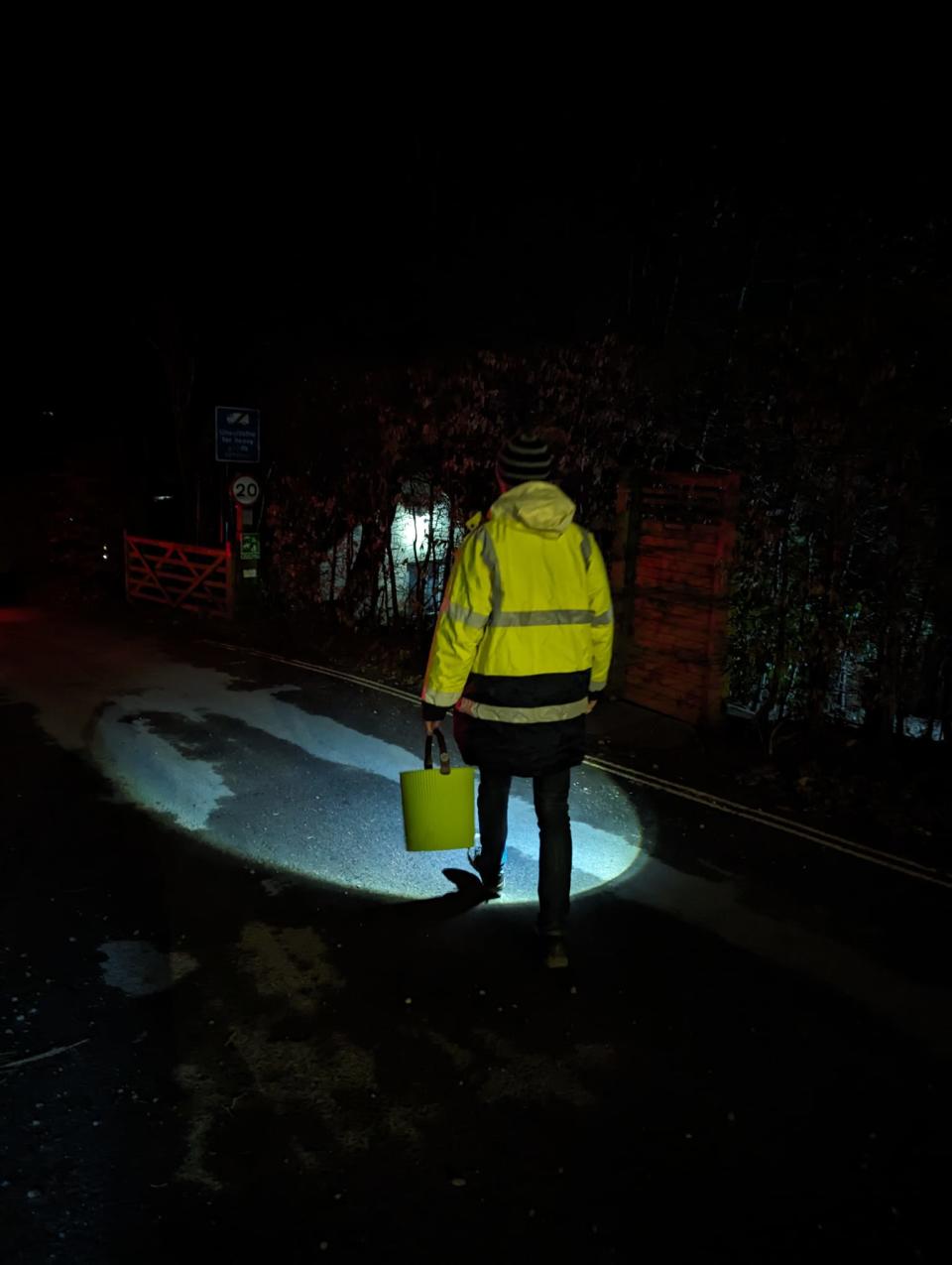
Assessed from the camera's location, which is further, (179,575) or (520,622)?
(179,575)

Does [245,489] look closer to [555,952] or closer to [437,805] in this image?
[437,805]

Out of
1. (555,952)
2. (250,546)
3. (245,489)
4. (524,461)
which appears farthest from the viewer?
(250,546)

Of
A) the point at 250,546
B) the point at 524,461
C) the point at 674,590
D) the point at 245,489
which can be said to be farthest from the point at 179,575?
the point at 524,461

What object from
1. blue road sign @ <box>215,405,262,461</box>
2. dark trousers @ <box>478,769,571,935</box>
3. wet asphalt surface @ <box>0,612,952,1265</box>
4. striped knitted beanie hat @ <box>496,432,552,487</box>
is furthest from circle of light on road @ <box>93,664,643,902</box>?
blue road sign @ <box>215,405,262,461</box>

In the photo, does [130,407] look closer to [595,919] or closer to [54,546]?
[54,546]

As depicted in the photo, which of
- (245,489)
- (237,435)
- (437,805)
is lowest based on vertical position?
(437,805)

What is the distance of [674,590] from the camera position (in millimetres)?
7980

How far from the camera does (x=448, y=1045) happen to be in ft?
11.2

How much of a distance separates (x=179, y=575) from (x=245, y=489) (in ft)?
9.63

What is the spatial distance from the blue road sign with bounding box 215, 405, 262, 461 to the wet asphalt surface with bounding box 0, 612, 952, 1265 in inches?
339

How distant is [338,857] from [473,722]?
1700mm

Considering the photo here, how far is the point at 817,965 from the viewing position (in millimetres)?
4090

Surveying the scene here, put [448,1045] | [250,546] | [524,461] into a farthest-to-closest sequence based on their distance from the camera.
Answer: [250,546] → [524,461] → [448,1045]

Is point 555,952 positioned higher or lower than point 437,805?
lower
